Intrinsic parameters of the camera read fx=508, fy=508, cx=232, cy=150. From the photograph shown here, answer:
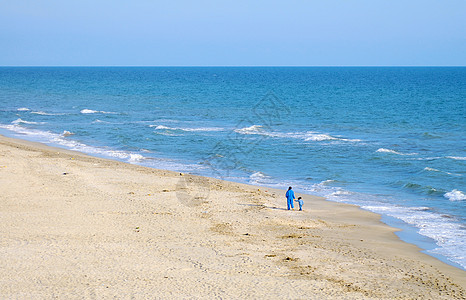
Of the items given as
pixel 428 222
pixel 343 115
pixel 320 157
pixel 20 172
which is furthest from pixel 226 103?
pixel 428 222

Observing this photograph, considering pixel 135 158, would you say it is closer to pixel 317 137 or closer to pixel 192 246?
pixel 317 137

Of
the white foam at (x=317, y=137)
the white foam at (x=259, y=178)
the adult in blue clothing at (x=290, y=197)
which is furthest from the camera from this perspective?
the white foam at (x=317, y=137)

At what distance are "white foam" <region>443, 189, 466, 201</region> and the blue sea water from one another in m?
0.05

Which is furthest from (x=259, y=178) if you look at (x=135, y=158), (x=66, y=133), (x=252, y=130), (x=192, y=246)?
(x=66, y=133)

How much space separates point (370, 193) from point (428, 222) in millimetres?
4911

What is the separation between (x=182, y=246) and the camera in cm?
1596

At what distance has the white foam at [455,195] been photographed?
22.7m

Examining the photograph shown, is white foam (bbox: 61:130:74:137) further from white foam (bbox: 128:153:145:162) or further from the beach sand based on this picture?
the beach sand

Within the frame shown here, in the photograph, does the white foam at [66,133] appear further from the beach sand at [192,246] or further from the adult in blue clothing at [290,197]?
the adult in blue clothing at [290,197]

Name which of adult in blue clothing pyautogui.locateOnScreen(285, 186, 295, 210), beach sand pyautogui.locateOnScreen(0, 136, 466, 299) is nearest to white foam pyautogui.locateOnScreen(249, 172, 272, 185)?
beach sand pyautogui.locateOnScreen(0, 136, 466, 299)

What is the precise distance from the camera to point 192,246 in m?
16.0

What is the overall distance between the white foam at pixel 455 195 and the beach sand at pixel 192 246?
4.80 meters

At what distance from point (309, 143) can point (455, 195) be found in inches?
597

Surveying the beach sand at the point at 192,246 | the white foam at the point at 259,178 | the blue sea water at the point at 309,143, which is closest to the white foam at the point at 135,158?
the blue sea water at the point at 309,143
